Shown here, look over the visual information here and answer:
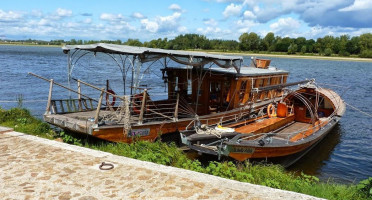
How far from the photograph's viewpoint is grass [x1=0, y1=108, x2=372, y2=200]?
703cm

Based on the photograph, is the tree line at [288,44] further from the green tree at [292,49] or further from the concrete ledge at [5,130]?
the concrete ledge at [5,130]

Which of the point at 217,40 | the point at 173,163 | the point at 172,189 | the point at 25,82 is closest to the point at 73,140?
the point at 173,163

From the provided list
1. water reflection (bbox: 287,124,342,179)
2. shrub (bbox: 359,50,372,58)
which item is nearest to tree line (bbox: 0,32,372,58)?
shrub (bbox: 359,50,372,58)

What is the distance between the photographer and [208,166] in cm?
882

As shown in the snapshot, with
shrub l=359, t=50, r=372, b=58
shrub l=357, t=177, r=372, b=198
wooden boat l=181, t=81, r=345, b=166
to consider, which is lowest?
wooden boat l=181, t=81, r=345, b=166

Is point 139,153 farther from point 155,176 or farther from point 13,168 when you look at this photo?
point 13,168

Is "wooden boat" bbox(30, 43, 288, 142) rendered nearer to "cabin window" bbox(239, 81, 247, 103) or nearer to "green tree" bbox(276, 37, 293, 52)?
"cabin window" bbox(239, 81, 247, 103)

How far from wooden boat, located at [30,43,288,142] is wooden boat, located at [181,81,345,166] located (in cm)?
90

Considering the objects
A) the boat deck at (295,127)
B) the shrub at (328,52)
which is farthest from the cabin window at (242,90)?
the shrub at (328,52)

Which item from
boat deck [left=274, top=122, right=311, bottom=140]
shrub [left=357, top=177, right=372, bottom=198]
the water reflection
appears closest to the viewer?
shrub [left=357, top=177, right=372, bottom=198]

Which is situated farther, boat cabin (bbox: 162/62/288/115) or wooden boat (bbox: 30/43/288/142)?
boat cabin (bbox: 162/62/288/115)

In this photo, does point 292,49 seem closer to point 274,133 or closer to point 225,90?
point 225,90

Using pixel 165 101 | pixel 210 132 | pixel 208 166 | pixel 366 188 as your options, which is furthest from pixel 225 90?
pixel 366 188

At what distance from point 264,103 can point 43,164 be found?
1216 centimetres
